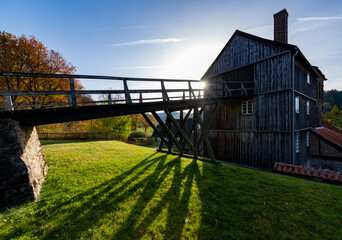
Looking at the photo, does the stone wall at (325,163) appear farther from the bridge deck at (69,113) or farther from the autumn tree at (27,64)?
the autumn tree at (27,64)

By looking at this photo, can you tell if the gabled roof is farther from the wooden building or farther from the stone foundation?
the stone foundation

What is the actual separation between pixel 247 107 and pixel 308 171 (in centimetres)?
580

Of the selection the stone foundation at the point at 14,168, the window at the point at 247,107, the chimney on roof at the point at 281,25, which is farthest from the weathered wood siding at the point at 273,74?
the stone foundation at the point at 14,168

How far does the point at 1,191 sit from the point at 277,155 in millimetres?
14500

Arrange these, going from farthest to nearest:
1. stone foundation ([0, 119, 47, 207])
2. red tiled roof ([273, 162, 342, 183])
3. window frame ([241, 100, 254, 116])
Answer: window frame ([241, 100, 254, 116]) → red tiled roof ([273, 162, 342, 183]) → stone foundation ([0, 119, 47, 207])

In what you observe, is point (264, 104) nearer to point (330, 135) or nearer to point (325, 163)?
point (325, 163)

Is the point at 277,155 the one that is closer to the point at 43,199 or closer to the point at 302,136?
the point at 302,136

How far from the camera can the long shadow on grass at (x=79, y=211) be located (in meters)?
3.48

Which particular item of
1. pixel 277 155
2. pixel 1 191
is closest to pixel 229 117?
pixel 277 155

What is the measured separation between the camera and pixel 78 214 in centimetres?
411

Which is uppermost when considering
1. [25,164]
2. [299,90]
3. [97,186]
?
[299,90]

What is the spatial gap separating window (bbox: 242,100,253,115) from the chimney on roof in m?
6.45

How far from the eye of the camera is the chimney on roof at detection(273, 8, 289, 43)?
12211mm

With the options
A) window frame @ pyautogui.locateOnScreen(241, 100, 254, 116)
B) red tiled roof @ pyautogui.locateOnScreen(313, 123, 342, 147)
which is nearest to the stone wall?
red tiled roof @ pyautogui.locateOnScreen(313, 123, 342, 147)
